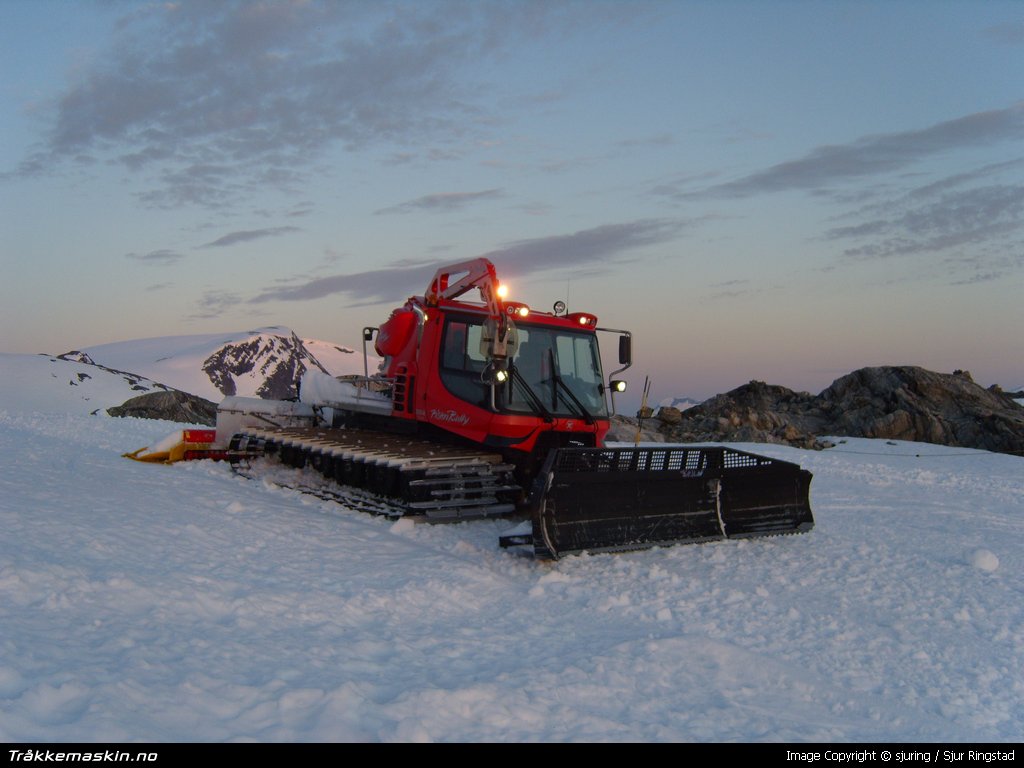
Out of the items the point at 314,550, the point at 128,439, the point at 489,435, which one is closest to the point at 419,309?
the point at 489,435

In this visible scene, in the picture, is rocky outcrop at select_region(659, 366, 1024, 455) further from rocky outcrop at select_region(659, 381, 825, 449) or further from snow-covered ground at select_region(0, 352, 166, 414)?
snow-covered ground at select_region(0, 352, 166, 414)

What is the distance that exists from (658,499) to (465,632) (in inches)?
119

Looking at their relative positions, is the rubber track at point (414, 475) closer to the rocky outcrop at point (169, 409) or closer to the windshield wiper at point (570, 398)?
the windshield wiper at point (570, 398)

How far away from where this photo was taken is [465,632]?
496 centimetres

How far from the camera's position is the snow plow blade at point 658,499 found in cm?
685

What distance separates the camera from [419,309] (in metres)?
10.5

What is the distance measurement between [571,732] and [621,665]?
894mm

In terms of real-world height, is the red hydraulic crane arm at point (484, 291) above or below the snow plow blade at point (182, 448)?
above

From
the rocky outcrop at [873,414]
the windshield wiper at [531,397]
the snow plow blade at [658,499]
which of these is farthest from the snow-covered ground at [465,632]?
the rocky outcrop at [873,414]

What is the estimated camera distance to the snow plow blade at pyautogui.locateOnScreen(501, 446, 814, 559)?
270 inches

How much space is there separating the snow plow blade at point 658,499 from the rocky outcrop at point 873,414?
45.1 ft

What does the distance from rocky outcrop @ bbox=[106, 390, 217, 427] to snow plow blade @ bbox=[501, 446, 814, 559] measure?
23.8 meters

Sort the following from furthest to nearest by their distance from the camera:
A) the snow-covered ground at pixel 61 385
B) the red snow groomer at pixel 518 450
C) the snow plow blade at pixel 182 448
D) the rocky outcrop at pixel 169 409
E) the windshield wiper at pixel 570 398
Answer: the snow-covered ground at pixel 61 385, the rocky outcrop at pixel 169 409, the snow plow blade at pixel 182 448, the windshield wiper at pixel 570 398, the red snow groomer at pixel 518 450

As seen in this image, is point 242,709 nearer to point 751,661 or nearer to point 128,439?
point 751,661
